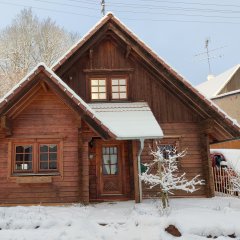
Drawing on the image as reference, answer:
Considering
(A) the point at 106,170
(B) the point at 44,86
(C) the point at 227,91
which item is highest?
(C) the point at 227,91

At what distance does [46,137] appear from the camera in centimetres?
1128

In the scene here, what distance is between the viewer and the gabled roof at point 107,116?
10.4 meters

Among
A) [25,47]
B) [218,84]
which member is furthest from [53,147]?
[218,84]

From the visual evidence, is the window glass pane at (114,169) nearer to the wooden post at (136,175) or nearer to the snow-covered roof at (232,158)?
the wooden post at (136,175)

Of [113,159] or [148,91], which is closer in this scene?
[113,159]

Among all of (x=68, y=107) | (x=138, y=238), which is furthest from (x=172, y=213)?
(x=68, y=107)

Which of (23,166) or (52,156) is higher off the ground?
(52,156)

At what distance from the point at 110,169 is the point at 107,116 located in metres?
2.23

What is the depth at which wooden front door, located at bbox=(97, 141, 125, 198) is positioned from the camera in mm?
12617

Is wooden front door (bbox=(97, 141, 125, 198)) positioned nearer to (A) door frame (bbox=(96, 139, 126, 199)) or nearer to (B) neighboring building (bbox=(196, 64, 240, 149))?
(A) door frame (bbox=(96, 139, 126, 199))

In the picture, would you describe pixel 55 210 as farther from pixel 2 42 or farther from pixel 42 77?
pixel 2 42

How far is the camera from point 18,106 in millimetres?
11102

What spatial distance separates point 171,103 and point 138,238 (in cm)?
672

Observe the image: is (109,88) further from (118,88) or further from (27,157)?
(27,157)
